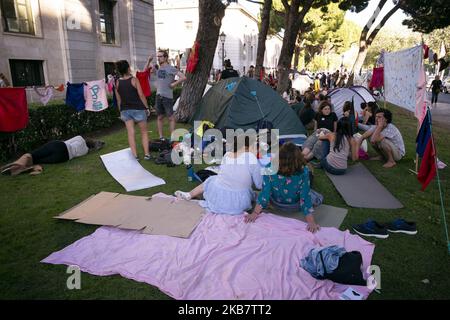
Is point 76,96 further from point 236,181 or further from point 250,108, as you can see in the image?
point 236,181

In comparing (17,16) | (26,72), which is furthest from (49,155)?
(17,16)

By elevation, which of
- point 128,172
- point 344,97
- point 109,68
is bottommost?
point 128,172

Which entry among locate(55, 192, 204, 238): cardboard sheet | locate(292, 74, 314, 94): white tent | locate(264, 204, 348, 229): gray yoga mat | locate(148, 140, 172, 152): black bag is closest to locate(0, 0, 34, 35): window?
locate(148, 140, 172, 152): black bag

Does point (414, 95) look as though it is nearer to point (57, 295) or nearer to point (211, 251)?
point (211, 251)

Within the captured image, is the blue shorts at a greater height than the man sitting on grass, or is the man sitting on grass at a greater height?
the blue shorts

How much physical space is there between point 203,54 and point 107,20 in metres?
9.09

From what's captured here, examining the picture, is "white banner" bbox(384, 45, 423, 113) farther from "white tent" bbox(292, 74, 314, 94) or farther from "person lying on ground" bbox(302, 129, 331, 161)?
"white tent" bbox(292, 74, 314, 94)

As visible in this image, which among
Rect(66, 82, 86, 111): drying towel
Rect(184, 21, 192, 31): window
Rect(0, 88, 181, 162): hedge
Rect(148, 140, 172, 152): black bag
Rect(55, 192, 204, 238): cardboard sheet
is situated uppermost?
Rect(184, 21, 192, 31): window

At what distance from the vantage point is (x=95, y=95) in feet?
26.2

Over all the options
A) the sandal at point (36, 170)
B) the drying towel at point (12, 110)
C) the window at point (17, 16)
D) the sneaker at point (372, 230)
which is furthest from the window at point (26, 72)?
the sneaker at point (372, 230)

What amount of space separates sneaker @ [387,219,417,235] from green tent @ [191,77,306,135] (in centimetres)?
400

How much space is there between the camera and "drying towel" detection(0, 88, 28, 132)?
5695 mm

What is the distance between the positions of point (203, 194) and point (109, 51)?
1379cm
